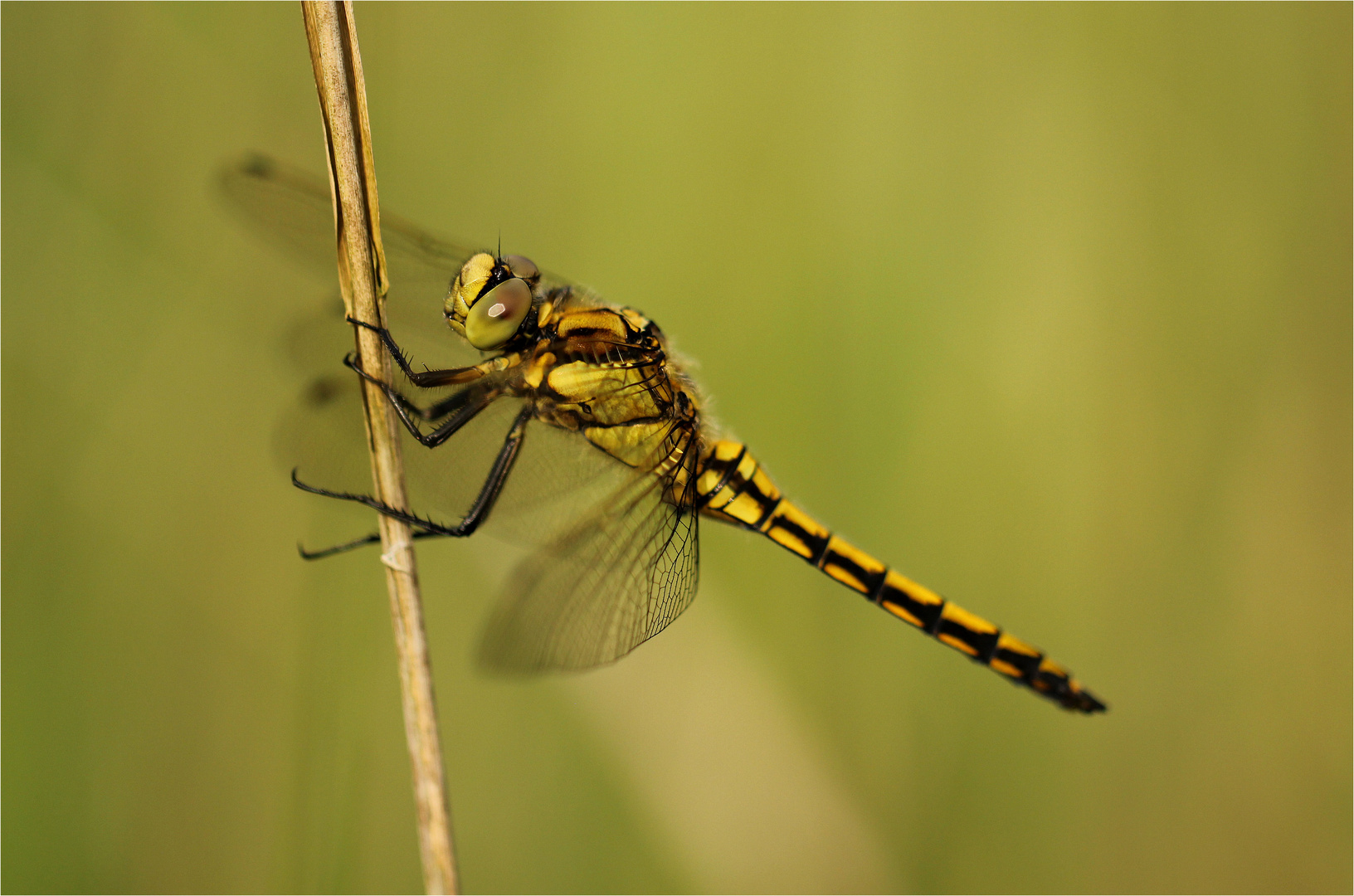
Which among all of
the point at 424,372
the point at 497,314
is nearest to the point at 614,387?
the point at 497,314

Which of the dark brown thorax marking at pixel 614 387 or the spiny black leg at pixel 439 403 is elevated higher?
the dark brown thorax marking at pixel 614 387

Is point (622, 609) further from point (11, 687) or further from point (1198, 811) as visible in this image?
point (1198, 811)

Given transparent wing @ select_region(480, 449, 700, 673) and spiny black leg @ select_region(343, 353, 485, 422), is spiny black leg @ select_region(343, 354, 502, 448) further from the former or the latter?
transparent wing @ select_region(480, 449, 700, 673)

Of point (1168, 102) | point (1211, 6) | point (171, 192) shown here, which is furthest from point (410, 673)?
point (1211, 6)

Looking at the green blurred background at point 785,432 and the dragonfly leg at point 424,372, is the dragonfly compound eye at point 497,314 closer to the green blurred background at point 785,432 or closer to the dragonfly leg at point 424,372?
the dragonfly leg at point 424,372

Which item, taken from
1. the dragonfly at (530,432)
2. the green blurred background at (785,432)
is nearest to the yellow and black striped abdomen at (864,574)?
the dragonfly at (530,432)

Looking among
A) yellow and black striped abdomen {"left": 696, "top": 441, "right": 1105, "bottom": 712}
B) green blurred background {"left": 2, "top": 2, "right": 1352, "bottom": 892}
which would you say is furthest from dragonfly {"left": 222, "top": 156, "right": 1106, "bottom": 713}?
green blurred background {"left": 2, "top": 2, "right": 1352, "bottom": 892}
